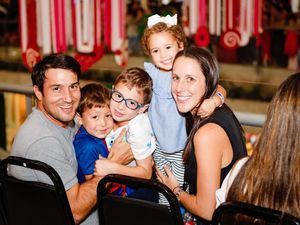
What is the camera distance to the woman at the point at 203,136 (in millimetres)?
1788

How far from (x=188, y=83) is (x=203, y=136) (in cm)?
25

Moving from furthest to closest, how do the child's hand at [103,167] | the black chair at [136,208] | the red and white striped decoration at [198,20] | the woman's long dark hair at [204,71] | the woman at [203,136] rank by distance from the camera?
1. the red and white striped decoration at [198,20]
2. the child's hand at [103,167]
3. the woman's long dark hair at [204,71]
4. the woman at [203,136]
5. the black chair at [136,208]

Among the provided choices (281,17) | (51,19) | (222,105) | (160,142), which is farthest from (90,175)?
(281,17)

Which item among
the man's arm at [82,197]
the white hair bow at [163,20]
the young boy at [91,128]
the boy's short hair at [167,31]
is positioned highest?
the white hair bow at [163,20]

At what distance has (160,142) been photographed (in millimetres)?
2205

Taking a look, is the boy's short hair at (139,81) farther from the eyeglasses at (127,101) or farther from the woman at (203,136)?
the woman at (203,136)

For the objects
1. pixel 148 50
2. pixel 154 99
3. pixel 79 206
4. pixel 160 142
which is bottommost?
pixel 79 206

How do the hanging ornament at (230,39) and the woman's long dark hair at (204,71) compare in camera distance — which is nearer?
the woman's long dark hair at (204,71)

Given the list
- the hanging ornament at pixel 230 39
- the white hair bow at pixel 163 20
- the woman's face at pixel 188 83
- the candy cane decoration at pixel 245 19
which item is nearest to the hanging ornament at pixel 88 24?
the hanging ornament at pixel 230 39

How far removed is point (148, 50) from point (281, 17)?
17.0 feet

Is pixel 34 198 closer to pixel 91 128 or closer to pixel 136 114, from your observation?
pixel 91 128

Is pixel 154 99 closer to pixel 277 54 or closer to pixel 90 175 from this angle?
pixel 90 175

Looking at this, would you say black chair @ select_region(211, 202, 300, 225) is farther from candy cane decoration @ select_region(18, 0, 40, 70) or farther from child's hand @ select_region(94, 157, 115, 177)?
candy cane decoration @ select_region(18, 0, 40, 70)

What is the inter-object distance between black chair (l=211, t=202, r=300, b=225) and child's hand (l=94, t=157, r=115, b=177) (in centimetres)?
64
